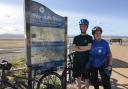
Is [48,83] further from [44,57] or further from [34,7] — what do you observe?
[34,7]

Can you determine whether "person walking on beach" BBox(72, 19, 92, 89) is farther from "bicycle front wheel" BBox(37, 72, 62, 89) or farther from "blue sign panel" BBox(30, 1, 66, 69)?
"blue sign panel" BBox(30, 1, 66, 69)

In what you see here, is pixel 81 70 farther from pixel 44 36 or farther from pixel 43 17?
pixel 43 17

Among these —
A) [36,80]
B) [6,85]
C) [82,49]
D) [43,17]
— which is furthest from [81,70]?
→ [6,85]

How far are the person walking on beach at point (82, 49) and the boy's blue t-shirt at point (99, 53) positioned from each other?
18cm

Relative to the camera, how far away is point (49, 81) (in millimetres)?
8234

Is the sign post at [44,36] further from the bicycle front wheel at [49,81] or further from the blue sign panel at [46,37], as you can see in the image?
the bicycle front wheel at [49,81]

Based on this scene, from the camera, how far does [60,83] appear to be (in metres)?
8.70

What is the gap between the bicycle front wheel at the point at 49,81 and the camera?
26.1 feet

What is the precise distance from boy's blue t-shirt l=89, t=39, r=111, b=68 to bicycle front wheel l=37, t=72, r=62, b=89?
3.53 feet

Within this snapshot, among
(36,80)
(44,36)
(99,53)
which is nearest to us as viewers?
(99,53)

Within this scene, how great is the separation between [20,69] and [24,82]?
1.34m

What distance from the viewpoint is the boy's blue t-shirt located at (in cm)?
762

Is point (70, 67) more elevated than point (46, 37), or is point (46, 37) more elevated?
point (46, 37)

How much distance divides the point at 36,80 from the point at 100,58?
159 centimetres
